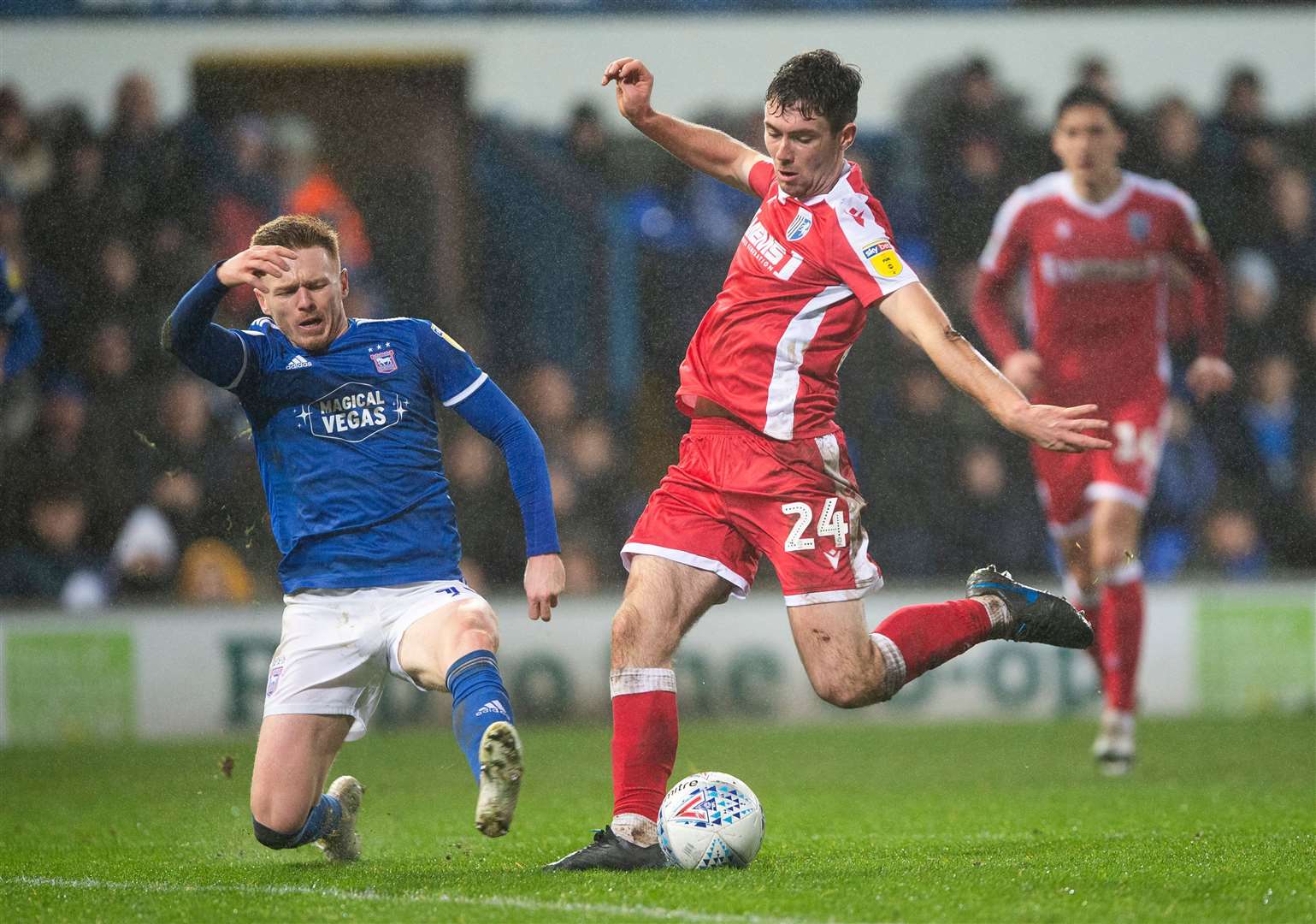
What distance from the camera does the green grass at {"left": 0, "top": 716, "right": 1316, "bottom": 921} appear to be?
411cm

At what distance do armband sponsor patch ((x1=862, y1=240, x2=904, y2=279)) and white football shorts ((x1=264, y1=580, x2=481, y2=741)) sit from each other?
4.87 ft

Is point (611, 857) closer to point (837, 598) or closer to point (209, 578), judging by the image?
point (837, 598)

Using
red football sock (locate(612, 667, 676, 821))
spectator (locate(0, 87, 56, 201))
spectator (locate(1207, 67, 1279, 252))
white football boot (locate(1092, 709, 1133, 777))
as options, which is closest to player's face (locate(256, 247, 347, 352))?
red football sock (locate(612, 667, 676, 821))

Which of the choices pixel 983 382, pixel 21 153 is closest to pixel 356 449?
pixel 983 382

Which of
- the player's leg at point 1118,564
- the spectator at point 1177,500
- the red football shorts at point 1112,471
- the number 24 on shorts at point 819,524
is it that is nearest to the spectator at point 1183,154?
the spectator at point 1177,500

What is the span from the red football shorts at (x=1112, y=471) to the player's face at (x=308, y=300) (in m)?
4.02

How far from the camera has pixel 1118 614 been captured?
7.88 meters

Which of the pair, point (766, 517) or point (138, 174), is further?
point (138, 174)

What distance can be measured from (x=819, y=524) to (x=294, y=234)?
1737mm

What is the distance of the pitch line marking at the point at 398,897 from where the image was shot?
151 inches

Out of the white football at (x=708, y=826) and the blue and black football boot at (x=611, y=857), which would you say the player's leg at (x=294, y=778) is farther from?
the white football at (x=708, y=826)

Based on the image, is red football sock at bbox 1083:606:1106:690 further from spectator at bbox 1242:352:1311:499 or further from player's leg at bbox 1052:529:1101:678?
spectator at bbox 1242:352:1311:499

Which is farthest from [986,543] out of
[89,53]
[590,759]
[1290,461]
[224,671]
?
[89,53]

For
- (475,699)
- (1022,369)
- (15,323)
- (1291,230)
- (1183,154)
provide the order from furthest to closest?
(1291,230) → (1183,154) → (15,323) → (1022,369) → (475,699)
